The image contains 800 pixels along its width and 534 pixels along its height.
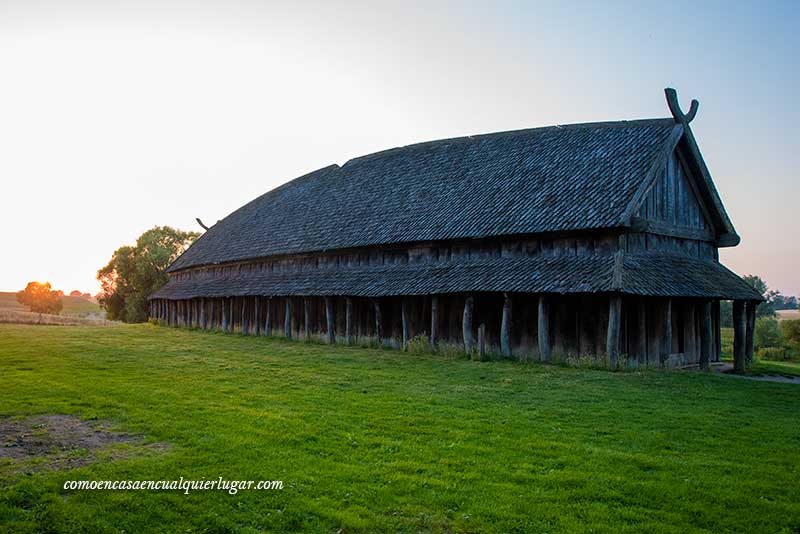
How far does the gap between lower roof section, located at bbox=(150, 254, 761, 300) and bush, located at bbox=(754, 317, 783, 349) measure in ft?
65.1

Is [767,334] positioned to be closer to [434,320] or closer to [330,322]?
[434,320]

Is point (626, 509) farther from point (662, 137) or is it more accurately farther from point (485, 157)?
point (485, 157)

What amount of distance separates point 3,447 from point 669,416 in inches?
431

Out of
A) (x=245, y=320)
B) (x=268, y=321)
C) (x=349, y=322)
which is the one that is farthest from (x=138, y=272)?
(x=349, y=322)

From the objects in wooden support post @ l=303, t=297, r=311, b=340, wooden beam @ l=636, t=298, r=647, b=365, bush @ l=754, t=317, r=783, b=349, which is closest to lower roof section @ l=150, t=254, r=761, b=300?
wooden support post @ l=303, t=297, r=311, b=340

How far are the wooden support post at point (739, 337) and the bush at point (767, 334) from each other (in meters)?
21.3

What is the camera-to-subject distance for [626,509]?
6727 mm

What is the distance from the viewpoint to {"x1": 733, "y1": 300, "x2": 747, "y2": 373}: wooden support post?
2161 centimetres

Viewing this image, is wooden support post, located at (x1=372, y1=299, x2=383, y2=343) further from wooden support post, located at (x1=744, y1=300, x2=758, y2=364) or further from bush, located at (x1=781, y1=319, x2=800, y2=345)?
bush, located at (x1=781, y1=319, x2=800, y2=345)

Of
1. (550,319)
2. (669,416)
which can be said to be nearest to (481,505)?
(669,416)

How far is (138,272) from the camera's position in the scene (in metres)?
65.3

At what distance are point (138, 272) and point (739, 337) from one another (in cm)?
5884

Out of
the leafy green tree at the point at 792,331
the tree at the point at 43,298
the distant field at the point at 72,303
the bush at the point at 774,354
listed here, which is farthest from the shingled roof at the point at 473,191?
the distant field at the point at 72,303

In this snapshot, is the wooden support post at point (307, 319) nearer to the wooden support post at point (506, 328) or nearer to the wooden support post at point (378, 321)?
the wooden support post at point (378, 321)
